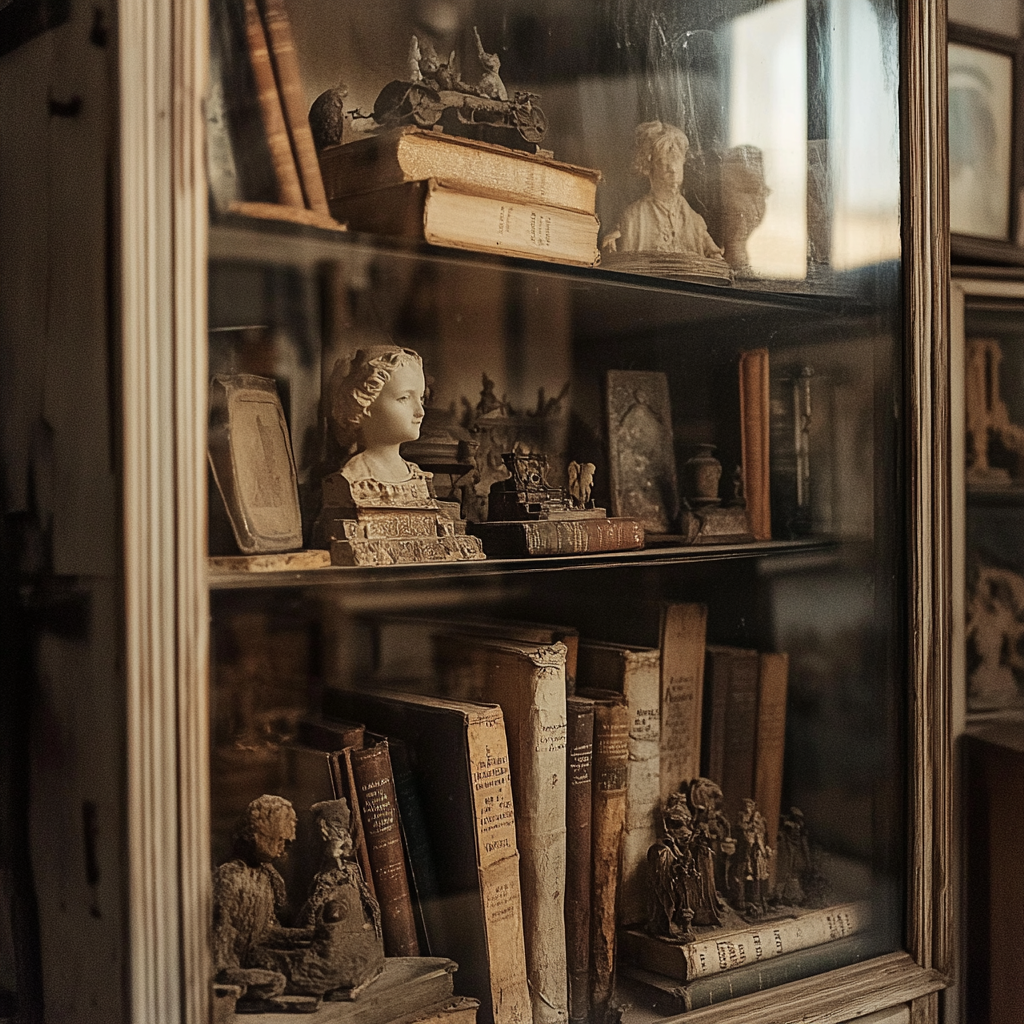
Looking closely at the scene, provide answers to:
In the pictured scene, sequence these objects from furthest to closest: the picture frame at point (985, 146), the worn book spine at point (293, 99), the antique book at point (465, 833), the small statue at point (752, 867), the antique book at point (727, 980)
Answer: the picture frame at point (985, 146) → the small statue at point (752, 867) → the antique book at point (727, 980) → the antique book at point (465, 833) → the worn book spine at point (293, 99)

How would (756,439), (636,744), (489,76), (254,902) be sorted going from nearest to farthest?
(254,902) → (489,76) → (636,744) → (756,439)

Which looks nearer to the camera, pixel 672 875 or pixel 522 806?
pixel 522 806

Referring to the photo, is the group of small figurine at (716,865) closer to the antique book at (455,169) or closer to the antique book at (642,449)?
the antique book at (642,449)

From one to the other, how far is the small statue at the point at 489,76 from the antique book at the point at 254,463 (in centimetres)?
41

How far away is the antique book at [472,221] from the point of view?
1046mm

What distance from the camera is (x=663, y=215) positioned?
4.22ft

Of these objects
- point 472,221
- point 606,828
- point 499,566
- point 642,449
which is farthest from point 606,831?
point 472,221

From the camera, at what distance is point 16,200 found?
0.99 m

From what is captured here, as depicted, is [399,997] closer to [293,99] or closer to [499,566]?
[499,566]

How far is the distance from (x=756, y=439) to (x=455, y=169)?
1.63ft

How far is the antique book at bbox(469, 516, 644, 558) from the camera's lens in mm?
1151

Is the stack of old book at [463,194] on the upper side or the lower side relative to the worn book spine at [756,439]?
upper

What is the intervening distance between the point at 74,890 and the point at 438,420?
0.55m

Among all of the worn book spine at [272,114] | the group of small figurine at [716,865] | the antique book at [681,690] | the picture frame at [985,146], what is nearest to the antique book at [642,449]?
the antique book at [681,690]
